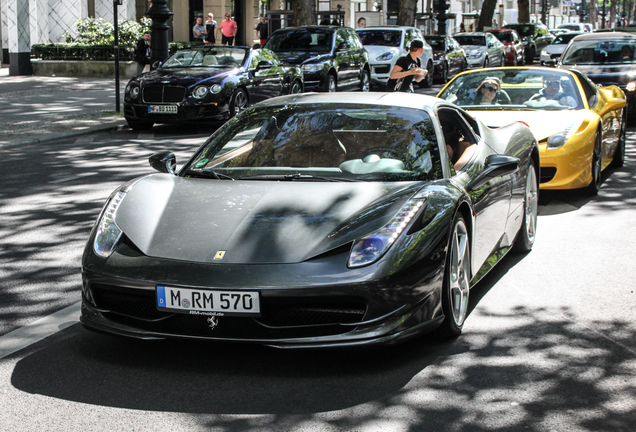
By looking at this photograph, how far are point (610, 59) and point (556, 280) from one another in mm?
11241

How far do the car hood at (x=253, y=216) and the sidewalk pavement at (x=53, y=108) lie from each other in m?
9.08

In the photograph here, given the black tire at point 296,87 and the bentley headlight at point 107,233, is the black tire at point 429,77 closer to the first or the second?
the black tire at point 296,87

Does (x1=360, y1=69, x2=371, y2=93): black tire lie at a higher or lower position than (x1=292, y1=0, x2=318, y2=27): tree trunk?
lower

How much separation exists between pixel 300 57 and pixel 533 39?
28.3 metres

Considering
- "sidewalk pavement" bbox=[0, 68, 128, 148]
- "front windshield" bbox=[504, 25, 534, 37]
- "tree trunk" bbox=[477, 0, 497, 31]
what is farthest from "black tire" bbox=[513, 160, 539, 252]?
"front windshield" bbox=[504, 25, 534, 37]

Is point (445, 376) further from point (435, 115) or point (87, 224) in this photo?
point (87, 224)

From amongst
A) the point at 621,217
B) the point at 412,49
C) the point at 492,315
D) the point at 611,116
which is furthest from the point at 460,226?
the point at 412,49

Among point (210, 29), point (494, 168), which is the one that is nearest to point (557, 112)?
point (494, 168)

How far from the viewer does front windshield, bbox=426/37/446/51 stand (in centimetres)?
2822

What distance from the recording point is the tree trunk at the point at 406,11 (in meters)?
34.3

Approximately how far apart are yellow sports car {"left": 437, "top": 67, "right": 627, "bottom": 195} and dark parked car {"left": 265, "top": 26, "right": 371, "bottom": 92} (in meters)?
9.02

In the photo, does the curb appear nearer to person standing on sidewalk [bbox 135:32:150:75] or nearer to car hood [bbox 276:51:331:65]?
car hood [bbox 276:51:331:65]

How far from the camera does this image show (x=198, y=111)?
48.0 ft

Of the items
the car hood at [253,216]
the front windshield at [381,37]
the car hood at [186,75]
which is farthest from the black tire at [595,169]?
the front windshield at [381,37]
